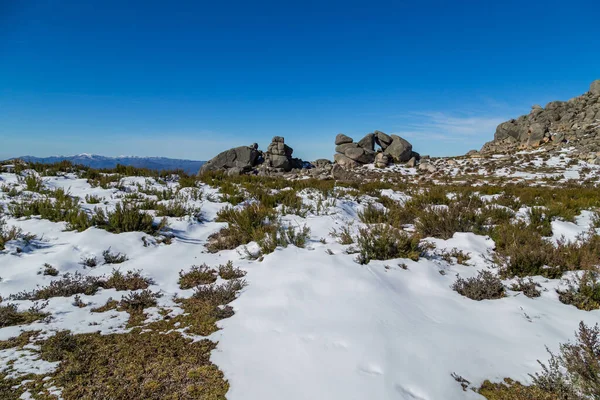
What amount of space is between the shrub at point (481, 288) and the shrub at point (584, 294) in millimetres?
649

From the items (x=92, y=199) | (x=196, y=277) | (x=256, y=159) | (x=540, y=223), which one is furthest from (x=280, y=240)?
(x=256, y=159)

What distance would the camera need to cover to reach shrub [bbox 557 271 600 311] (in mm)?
3211

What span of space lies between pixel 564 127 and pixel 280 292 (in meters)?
57.0

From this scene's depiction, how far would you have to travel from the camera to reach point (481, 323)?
2.96m

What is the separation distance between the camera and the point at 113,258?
454 centimetres

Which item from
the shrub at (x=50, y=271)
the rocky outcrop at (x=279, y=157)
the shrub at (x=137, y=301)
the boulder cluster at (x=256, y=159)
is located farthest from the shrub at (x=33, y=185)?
the rocky outcrop at (x=279, y=157)

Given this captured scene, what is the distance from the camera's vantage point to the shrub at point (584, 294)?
3.21 metres

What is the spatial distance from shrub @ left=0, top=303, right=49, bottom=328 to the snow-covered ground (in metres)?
0.13

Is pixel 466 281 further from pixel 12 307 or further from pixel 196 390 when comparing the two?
pixel 12 307

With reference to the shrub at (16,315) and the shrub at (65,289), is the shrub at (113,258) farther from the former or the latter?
the shrub at (16,315)

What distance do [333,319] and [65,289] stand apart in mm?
3390

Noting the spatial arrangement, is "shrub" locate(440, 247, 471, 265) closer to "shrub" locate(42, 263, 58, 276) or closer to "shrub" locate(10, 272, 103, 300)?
"shrub" locate(10, 272, 103, 300)

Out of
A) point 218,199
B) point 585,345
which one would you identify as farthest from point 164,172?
point 585,345

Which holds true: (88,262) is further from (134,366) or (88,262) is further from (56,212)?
(134,366)
